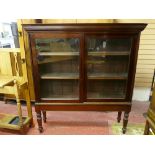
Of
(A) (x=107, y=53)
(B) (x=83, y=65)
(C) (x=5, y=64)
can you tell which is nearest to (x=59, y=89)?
(B) (x=83, y=65)

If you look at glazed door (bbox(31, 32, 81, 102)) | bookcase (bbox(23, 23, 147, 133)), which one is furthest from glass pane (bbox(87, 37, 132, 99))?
glazed door (bbox(31, 32, 81, 102))

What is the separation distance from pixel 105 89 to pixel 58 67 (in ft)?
2.15

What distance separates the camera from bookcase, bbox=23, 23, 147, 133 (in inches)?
65.2

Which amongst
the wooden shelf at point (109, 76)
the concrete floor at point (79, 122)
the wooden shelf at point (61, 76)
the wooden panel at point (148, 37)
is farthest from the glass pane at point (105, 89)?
the wooden panel at point (148, 37)

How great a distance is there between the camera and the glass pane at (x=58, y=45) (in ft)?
5.88

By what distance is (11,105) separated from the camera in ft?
9.17

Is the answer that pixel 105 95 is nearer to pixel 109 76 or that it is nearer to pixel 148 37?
pixel 109 76

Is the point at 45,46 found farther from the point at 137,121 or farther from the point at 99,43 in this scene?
the point at 137,121

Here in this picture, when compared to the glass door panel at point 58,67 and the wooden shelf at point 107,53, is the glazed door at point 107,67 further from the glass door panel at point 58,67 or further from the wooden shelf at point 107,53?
the glass door panel at point 58,67

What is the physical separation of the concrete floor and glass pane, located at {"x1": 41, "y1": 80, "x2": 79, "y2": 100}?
17.7 inches

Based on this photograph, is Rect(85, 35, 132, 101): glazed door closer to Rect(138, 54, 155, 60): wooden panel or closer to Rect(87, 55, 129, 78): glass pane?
Rect(87, 55, 129, 78): glass pane

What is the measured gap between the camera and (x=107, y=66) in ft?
6.46
